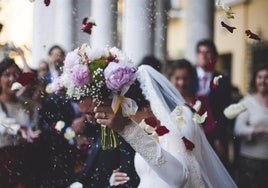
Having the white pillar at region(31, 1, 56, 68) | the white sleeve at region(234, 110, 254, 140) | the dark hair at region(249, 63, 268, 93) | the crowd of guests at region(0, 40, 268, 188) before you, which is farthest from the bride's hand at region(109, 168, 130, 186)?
the dark hair at region(249, 63, 268, 93)

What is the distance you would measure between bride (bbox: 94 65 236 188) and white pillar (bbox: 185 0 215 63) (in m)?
5.22

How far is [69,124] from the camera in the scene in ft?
23.3

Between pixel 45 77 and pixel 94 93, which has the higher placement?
pixel 94 93

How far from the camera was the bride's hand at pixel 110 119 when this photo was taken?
4.44 m

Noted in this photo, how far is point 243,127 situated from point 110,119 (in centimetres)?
321

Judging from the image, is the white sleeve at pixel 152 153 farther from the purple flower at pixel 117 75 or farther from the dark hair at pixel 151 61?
the dark hair at pixel 151 61

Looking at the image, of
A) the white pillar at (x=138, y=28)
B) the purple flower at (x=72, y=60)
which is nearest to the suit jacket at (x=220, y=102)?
the white pillar at (x=138, y=28)

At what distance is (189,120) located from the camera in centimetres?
506

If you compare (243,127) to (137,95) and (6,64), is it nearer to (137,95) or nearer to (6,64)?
(6,64)

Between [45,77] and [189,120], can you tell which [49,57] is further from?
[189,120]

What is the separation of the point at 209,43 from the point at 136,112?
9.21 feet

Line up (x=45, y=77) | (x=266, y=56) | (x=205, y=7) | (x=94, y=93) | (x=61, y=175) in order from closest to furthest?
(x=94, y=93) → (x=61, y=175) → (x=45, y=77) → (x=205, y=7) → (x=266, y=56)

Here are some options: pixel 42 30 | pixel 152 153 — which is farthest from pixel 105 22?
pixel 152 153

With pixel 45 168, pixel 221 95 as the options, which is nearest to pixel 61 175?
pixel 45 168
